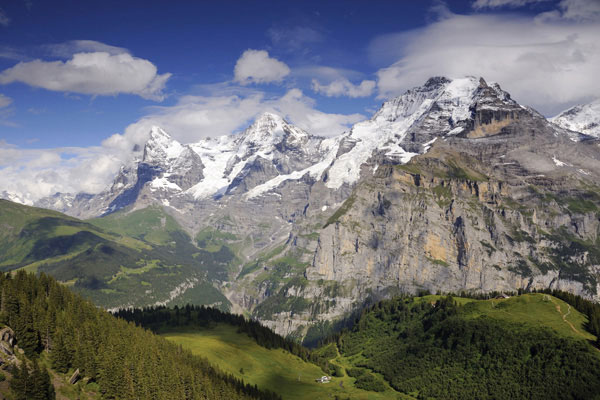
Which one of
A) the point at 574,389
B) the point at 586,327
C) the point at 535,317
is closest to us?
the point at 574,389

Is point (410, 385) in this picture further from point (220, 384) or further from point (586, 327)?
point (220, 384)

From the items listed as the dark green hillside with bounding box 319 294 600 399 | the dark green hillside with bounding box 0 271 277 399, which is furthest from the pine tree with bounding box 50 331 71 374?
the dark green hillside with bounding box 319 294 600 399

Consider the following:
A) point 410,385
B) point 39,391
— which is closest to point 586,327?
point 410,385

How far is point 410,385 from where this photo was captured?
19675 cm

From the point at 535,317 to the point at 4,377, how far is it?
7242 inches

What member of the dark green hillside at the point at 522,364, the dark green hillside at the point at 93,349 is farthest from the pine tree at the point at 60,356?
the dark green hillside at the point at 522,364

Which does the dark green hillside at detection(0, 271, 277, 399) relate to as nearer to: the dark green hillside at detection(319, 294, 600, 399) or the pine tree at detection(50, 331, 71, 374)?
the pine tree at detection(50, 331, 71, 374)

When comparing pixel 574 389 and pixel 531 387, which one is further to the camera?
pixel 531 387

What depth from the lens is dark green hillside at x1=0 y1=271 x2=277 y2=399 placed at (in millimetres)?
102438

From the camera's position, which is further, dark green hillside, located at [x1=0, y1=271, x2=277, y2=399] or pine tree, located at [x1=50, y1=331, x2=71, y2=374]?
dark green hillside, located at [x1=0, y1=271, x2=277, y2=399]

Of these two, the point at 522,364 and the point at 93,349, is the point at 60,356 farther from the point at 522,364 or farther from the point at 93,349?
the point at 522,364

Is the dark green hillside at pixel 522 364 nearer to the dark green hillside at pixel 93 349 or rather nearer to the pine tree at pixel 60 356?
the dark green hillside at pixel 93 349

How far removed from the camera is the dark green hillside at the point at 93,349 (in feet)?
336

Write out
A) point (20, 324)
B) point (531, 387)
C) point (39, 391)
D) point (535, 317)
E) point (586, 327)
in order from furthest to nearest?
point (535, 317) < point (586, 327) < point (531, 387) < point (20, 324) < point (39, 391)
